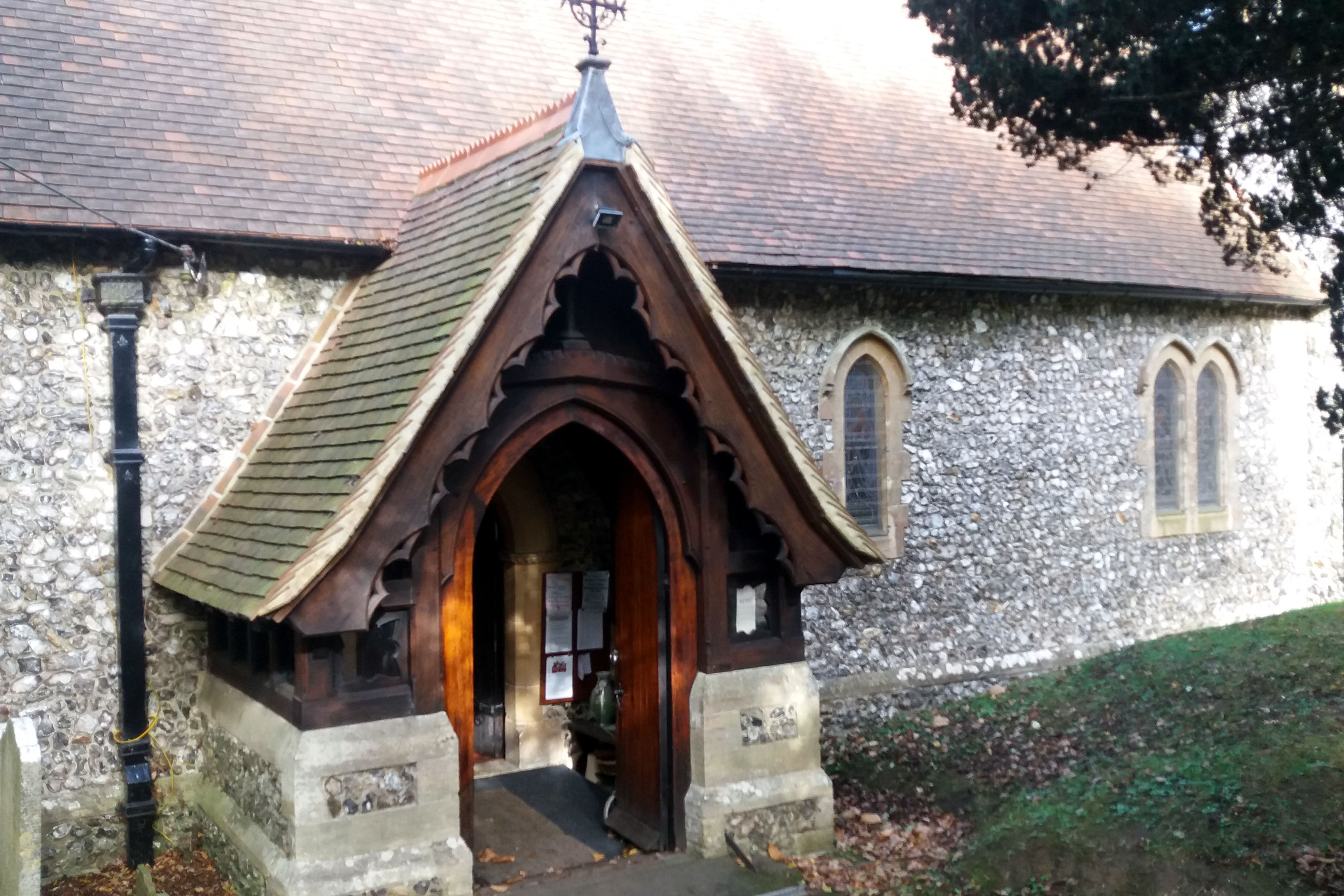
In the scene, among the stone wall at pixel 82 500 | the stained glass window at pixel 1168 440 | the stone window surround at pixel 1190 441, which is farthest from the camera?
the stained glass window at pixel 1168 440

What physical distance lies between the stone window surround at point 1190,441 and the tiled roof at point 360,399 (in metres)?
8.53

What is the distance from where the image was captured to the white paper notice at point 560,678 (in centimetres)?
961

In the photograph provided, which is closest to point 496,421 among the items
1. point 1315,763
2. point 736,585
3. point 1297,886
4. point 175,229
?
point 736,585

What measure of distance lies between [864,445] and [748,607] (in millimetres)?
4217

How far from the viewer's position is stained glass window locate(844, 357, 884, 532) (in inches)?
429

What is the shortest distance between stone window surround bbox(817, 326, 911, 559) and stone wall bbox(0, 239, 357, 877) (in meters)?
5.31

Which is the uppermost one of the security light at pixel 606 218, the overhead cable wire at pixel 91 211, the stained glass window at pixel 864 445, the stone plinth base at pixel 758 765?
the overhead cable wire at pixel 91 211

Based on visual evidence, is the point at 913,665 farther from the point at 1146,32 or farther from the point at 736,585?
the point at 1146,32

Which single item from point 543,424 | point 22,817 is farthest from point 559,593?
point 22,817

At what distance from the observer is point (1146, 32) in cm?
668

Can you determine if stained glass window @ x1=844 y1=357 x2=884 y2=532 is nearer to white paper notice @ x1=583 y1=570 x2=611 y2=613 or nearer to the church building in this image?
the church building

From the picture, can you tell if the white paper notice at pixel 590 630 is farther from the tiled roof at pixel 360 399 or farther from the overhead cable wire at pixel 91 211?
the overhead cable wire at pixel 91 211

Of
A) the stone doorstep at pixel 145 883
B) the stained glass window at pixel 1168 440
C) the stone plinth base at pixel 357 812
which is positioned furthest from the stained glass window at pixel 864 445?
the stone doorstep at pixel 145 883

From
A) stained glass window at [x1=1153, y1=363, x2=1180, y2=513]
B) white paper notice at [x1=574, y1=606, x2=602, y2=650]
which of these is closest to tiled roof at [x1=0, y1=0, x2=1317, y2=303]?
stained glass window at [x1=1153, y1=363, x2=1180, y2=513]
